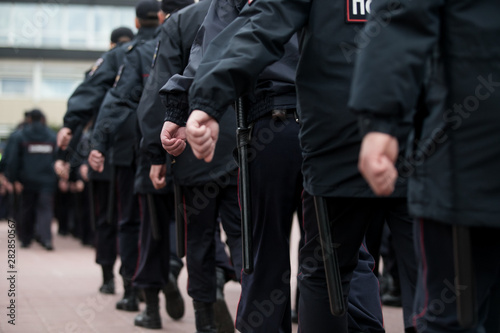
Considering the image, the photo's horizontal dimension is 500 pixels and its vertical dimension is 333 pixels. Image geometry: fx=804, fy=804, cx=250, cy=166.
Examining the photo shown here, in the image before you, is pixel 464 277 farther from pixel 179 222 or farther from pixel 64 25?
pixel 64 25

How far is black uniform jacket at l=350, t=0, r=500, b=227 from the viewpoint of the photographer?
212 centimetres

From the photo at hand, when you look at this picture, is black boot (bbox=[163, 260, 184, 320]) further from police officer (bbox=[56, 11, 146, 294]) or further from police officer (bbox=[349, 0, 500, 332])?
police officer (bbox=[349, 0, 500, 332])

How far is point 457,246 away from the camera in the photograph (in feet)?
7.02

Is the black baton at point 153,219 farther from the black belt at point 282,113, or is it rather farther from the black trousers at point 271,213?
the black belt at point 282,113

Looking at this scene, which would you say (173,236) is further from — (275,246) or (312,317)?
(312,317)

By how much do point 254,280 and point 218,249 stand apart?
65.9 inches

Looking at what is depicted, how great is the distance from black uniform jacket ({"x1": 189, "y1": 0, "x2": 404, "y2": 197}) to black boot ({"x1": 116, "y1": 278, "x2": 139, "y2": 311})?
346 cm

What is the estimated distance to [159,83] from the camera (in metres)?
4.66

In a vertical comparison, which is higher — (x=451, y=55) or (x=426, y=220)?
(x=451, y=55)

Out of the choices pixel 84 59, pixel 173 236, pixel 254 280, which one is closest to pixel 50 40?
pixel 84 59

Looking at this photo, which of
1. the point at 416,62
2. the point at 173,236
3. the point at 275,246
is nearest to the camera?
the point at 416,62

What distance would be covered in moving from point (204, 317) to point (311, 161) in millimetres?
2041

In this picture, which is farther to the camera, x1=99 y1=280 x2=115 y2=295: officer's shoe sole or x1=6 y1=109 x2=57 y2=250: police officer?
x1=6 y1=109 x2=57 y2=250: police officer

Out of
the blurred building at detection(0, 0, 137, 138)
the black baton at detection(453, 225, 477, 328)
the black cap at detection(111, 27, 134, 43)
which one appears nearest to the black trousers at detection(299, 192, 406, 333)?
the black baton at detection(453, 225, 477, 328)
